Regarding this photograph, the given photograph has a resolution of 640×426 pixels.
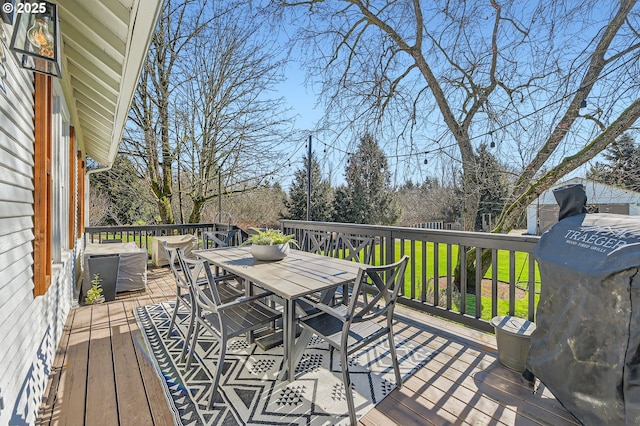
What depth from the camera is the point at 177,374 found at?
240 cm

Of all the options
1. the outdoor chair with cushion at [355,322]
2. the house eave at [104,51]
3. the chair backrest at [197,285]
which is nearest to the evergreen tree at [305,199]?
the house eave at [104,51]

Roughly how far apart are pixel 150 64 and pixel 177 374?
7685mm

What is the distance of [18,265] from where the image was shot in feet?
5.32

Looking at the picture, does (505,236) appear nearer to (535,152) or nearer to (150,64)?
(535,152)

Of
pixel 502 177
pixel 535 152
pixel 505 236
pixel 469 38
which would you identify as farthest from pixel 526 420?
pixel 469 38

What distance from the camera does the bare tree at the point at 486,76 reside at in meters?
3.32

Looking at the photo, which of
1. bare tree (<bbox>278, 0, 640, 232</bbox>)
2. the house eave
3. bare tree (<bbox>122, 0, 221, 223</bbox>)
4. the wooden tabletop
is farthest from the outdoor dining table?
bare tree (<bbox>122, 0, 221, 223</bbox>)

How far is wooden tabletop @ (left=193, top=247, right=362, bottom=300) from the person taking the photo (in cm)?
220

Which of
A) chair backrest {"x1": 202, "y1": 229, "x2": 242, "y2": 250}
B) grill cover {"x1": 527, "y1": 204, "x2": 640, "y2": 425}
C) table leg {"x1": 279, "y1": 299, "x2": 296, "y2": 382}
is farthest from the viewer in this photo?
chair backrest {"x1": 202, "y1": 229, "x2": 242, "y2": 250}

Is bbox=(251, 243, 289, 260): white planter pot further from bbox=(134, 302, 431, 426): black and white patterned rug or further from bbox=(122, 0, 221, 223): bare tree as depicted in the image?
bbox=(122, 0, 221, 223): bare tree

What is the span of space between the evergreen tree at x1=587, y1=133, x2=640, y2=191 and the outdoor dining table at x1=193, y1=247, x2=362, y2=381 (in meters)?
3.36

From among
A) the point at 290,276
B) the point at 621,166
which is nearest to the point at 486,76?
the point at 621,166

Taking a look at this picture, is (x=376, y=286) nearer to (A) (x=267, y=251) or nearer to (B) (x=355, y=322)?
(B) (x=355, y=322)

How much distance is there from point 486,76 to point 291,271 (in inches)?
172
